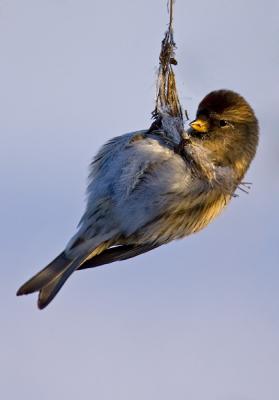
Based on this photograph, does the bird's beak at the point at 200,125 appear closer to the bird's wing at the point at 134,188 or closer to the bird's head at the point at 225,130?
the bird's head at the point at 225,130

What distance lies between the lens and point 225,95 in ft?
12.3

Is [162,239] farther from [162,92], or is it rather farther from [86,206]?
[162,92]

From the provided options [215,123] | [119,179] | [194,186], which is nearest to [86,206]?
[119,179]

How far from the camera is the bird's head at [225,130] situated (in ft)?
12.2

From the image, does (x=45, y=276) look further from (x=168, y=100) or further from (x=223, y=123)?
(x=223, y=123)

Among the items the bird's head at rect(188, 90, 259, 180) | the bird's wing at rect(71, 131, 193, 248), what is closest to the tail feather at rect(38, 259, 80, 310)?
the bird's wing at rect(71, 131, 193, 248)

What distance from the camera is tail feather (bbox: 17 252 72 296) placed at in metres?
3.22

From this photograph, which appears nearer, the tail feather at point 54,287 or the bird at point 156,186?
the tail feather at point 54,287

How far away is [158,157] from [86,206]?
423 mm

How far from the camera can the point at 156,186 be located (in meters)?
3.49

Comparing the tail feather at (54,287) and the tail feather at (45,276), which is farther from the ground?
the tail feather at (45,276)

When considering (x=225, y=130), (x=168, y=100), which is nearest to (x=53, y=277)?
(x=168, y=100)

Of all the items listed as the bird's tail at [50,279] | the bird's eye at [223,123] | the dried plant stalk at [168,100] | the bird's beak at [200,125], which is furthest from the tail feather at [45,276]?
the bird's eye at [223,123]

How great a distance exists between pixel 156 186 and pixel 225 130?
51cm
